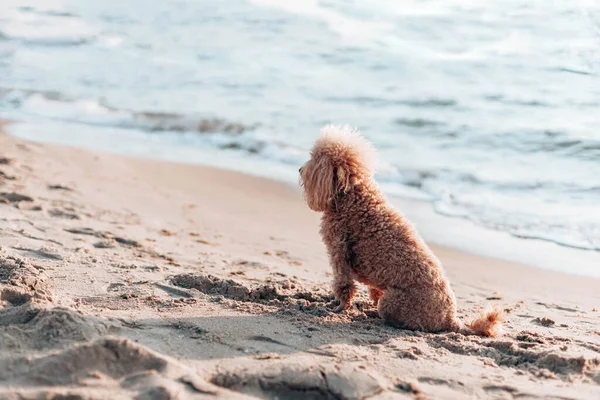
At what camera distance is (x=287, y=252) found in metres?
6.57

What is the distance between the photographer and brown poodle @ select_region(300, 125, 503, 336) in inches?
173

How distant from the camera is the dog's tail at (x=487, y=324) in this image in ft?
14.4

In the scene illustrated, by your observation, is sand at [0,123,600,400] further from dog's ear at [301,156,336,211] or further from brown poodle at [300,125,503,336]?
dog's ear at [301,156,336,211]

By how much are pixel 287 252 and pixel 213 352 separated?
291 centimetres

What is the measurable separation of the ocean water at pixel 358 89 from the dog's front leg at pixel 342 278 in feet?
10.7

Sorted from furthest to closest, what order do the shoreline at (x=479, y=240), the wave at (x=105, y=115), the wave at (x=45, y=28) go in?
the wave at (x=45, y=28) → the wave at (x=105, y=115) → the shoreline at (x=479, y=240)

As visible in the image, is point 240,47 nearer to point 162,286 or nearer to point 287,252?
point 287,252

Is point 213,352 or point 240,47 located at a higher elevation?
point 240,47

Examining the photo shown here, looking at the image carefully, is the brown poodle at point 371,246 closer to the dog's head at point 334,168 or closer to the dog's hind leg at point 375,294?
the dog's head at point 334,168

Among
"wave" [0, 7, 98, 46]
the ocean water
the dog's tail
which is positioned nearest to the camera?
the dog's tail

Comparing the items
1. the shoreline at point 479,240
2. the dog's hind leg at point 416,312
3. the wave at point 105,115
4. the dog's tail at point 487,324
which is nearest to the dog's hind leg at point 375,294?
the dog's hind leg at point 416,312

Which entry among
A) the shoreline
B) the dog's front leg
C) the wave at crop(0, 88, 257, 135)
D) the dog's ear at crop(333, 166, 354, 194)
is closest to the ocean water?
the wave at crop(0, 88, 257, 135)

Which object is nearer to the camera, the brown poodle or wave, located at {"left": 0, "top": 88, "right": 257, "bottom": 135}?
the brown poodle

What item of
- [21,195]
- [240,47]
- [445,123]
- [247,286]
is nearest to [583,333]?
[247,286]
